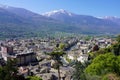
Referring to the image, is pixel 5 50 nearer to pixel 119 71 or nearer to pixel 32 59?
pixel 32 59

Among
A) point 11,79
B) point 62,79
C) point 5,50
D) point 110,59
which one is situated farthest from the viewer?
point 5,50

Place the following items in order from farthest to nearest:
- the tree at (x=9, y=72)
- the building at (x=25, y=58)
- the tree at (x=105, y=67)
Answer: the building at (x=25, y=58)
the tree at (x=105, y=67)
the tree at (x=9, y=72)

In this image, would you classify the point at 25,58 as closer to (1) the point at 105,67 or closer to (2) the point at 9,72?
(1) the point at 105,67

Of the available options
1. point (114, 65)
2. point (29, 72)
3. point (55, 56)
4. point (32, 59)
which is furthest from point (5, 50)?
point (114, 65)

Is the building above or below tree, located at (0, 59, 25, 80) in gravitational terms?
below

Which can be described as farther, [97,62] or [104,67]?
[97,62]

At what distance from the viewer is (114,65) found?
28281 mm

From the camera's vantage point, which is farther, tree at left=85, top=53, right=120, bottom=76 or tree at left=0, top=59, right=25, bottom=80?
tree at left=85, top=53, right=120, bottom=76

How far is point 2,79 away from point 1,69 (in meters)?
0.84

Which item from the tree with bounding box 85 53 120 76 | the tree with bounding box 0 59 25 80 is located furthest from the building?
the tree with bounding box 0 59 25 80

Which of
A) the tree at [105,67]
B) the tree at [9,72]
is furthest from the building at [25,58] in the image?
the tree at [9,72]

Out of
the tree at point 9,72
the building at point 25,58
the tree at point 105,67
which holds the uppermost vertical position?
the tree at point 9,72

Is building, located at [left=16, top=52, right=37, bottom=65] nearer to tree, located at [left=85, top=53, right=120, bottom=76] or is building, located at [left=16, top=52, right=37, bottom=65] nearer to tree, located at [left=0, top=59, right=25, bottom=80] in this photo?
tree, located at [left=85, top=53, right=120, bottom=76]

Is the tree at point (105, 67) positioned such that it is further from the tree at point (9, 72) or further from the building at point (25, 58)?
the building at point (25, 58)
